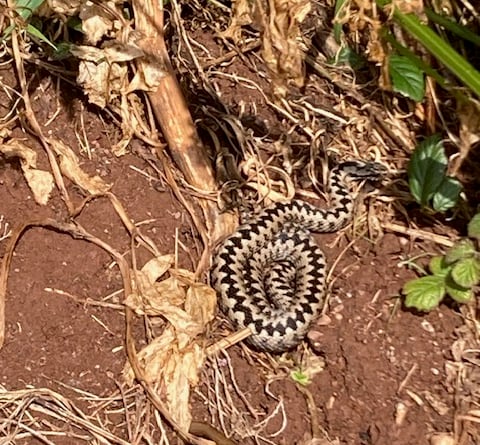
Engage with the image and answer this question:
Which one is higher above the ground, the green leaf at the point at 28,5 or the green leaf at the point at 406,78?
the green leaf at the point at 28,5

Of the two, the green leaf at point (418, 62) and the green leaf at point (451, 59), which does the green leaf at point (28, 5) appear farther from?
the green leaf at point (451, 59)

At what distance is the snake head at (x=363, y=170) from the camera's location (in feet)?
16.8

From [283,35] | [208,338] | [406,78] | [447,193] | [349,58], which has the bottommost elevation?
[208,338]

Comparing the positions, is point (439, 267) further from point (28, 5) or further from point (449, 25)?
point (28, 5)

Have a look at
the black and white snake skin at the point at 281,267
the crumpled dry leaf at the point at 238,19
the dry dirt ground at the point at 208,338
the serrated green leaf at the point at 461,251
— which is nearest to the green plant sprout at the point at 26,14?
the dry dirt ground at the point at 208,338

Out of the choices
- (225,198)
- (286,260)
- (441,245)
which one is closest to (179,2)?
(225,198)

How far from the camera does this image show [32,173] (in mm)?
4727

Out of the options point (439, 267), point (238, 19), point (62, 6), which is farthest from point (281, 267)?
point (62, 6)

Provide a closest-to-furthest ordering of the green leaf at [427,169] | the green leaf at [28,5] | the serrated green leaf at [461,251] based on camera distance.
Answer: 1. the green leaf at [28,5]
2. the serrated green leaf at [461,251]
3. the green leaf at [427,169]

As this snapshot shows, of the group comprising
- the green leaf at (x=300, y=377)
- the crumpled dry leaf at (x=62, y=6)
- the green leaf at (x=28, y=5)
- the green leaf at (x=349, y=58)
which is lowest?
the green leaf at (x=300, y=377)

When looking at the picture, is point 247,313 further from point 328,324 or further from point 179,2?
point 179,2

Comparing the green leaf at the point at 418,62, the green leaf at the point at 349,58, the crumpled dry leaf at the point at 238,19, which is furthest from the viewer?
the green leaf at the point at 349,58

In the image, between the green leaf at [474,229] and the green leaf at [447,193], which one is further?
the green leaf at [447,193]

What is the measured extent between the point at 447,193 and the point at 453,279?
0.44 meters
